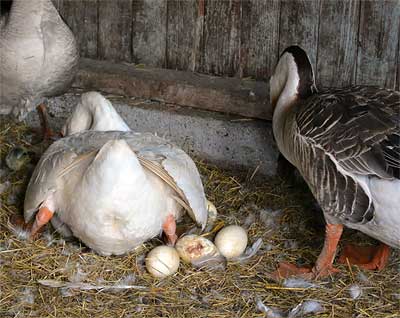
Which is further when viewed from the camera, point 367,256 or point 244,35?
point 244,35

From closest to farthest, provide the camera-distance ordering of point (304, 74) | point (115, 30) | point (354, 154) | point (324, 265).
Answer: point (354, 154)
point (324, 265)
point (304, 74)
point (115, 30)

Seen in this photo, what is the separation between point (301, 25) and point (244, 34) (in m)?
0.44

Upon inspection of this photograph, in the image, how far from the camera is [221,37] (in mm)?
4797

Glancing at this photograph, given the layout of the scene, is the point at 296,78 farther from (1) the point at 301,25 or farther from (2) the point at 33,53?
(2) the point at 33,53

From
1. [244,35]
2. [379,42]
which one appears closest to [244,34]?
[244,35]

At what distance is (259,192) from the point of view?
13.4 ft

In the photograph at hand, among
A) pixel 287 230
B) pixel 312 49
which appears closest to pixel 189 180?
pixel 287 230

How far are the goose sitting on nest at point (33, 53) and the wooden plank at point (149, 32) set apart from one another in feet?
2.04

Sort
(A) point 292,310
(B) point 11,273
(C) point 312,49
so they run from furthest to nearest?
(C) point 312,49
(B) point 11,273
(A) point 292,310

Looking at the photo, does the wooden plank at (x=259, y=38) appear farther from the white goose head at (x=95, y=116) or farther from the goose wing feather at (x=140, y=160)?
the goose wing feather at (x=140, y=160)

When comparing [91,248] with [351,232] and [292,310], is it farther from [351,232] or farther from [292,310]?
[351,232]

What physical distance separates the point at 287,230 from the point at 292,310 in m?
0.79

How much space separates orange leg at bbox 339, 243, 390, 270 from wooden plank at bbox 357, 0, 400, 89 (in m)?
1.10

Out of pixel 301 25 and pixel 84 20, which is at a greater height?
pixel 301 25
